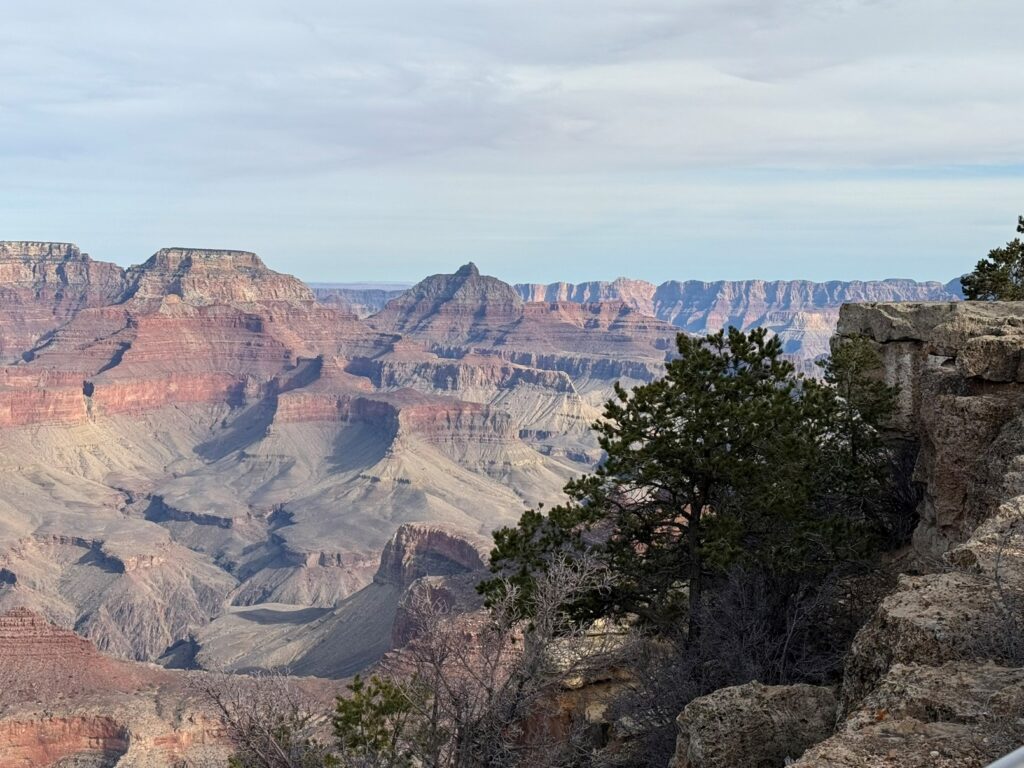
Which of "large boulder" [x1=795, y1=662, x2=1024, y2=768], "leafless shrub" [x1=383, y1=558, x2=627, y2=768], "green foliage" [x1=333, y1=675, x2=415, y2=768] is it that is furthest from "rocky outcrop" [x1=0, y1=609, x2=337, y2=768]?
"large boulder" [x1=795, y1=662, x2=1024, y2=768]

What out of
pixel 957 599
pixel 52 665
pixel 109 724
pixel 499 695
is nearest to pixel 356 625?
pixel 52 665

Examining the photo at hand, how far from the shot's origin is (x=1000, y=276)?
30.3 metres

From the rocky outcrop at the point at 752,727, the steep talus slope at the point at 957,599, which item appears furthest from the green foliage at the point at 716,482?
the rocky outcrop at the point at 752,727

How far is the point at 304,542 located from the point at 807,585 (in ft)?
450

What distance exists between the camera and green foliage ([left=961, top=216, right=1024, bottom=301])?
30109 mm

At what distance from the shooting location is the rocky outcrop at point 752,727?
12.1 m

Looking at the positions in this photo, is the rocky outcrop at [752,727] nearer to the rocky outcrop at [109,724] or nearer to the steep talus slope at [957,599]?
the steep talus slope at [957,599]

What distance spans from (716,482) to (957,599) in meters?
9.97

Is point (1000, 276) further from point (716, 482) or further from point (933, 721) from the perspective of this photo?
point (933, 721)

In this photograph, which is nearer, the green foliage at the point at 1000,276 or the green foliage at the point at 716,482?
the green foliage at the point at 716,482

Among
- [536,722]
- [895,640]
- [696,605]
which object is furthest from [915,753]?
[536,722]

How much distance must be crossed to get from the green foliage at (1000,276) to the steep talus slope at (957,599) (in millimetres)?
8979

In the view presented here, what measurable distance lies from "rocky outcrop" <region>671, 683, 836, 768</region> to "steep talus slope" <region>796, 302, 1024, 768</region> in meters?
1.14

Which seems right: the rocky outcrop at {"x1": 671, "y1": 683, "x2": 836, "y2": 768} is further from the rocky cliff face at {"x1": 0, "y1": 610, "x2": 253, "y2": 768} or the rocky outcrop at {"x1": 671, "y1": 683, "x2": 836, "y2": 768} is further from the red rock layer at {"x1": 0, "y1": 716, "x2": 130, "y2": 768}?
the red rock layer at {"x1": 0, "y1": 716, "x2": 130, "y2": 768}
